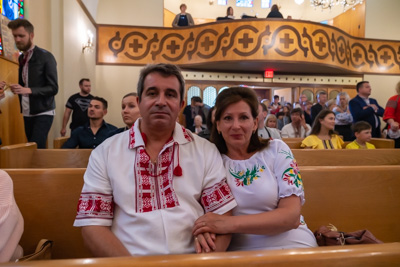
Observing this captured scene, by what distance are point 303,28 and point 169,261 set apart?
861 cm

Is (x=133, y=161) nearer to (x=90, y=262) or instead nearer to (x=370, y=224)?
(x=90, y=262)

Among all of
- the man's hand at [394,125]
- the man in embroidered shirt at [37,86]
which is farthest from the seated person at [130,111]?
the man's hand at [394,125]

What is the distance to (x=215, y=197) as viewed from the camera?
50.1 inches

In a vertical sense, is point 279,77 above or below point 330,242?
above

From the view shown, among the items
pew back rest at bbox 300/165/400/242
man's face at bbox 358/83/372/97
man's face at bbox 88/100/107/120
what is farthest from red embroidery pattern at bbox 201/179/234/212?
man's face at bbox 358/83/372/97

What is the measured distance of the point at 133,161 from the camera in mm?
1283

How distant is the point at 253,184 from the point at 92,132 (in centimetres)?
230

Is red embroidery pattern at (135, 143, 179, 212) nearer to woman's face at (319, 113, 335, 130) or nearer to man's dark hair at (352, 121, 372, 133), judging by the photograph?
woman's face at (319, 113, 335, 130)

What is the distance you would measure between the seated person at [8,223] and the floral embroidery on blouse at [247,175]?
35.6 inches

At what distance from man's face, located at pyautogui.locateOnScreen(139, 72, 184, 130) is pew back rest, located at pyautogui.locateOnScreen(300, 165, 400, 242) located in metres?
0.83

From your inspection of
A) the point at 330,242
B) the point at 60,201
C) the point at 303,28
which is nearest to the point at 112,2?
the point at 303,28

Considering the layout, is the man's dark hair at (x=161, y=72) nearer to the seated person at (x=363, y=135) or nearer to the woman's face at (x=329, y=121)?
the woman's face at (x=329, y=121)

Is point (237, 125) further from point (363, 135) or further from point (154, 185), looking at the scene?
point (363, 135)

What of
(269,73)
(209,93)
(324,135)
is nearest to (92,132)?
(324,135)
